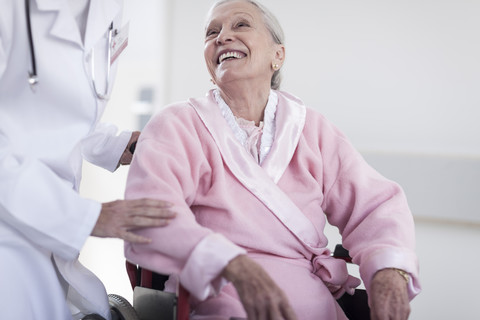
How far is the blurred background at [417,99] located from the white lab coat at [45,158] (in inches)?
63.0

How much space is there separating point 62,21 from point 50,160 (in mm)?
Answer: 332

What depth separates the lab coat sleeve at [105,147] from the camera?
1573 millimetres

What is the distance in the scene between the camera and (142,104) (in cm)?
440

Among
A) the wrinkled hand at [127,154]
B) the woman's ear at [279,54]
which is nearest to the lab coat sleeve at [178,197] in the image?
the wrinkled hand at [127,154]

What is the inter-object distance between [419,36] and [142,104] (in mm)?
2487

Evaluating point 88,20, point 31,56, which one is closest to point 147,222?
point 31,56

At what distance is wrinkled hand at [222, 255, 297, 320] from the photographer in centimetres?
99

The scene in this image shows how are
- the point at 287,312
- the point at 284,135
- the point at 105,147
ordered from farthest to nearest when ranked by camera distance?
the point at 105,147, the point at 284,135, the point at 287,312

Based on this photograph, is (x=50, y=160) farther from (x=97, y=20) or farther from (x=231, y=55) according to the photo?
(x=231, y=55)

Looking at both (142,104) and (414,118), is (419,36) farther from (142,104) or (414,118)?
(142,104)

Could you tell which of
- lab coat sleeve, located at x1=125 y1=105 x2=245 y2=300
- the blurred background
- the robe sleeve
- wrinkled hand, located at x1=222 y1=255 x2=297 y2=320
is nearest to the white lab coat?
lab coat sleeve, located at x1=125 y1=105 x2=245 y2=300

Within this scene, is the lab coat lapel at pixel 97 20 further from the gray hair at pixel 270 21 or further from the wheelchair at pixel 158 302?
the wheelchair at pixel 158 302

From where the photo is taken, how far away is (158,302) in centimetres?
122

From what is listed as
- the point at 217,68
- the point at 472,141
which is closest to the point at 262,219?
the point at 217,68
